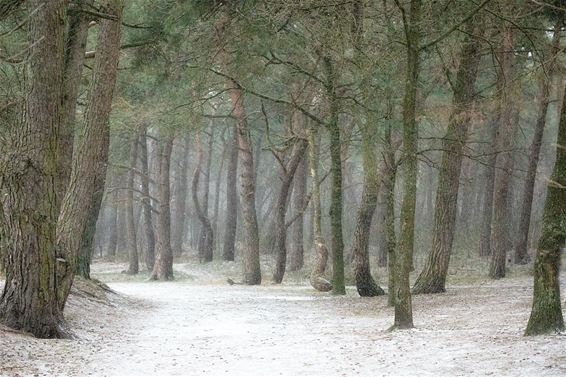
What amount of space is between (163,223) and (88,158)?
57.8ft

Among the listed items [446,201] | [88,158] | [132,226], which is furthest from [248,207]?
[88,158]

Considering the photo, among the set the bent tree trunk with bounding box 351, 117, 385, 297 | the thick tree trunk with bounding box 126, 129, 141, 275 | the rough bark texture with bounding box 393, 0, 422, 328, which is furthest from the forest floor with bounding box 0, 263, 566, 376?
the thick tree trunk with bounding box 126, 129, 141, 275

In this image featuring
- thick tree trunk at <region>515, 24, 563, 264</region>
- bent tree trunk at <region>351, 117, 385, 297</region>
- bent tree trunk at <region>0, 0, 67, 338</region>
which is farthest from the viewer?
thick tree trunk at <region>515, 24, 563, 264</region>

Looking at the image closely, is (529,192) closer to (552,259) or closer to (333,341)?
(333,341)

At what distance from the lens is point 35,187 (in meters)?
9.31

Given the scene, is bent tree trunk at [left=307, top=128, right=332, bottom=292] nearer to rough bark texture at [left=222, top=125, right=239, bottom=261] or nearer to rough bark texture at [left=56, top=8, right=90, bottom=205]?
rough bark texture at [left=56, top=8, right=90, bottom=205]

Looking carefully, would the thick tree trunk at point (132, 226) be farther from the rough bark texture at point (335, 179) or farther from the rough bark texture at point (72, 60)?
the rough bark texture at point (72, 60)

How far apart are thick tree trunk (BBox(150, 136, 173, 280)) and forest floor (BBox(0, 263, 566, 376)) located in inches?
438

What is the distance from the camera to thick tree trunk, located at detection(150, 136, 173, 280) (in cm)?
2809

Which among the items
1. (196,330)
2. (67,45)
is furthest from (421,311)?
(67,45)

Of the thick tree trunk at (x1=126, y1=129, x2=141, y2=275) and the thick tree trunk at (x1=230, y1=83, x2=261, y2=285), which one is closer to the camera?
the thick tree trunk at (x1=230, y1=83, x2=261, y2=285)

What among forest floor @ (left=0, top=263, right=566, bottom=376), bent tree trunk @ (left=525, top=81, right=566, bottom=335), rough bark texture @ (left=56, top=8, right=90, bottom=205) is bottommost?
forest floor @ (left=0, top=263, right=566, bottom=376)

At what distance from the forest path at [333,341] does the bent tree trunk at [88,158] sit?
139 cm

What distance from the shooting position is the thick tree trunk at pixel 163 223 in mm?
28094
